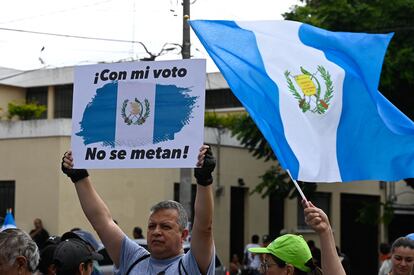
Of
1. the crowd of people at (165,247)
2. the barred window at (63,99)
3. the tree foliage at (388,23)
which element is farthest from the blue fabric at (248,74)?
the barred window at (63,99)

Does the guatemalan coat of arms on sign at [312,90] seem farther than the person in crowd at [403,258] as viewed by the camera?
No

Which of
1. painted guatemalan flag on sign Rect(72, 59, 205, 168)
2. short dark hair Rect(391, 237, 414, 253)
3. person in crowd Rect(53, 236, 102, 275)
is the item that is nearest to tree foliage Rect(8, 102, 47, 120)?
short dark hair Rect(391, 237, 414, 253)

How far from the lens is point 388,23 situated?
25.1 m

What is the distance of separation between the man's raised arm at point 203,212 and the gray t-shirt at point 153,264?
5cm

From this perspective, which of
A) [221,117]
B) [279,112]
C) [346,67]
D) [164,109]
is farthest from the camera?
[221,117]

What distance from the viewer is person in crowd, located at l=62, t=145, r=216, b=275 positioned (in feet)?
18.9

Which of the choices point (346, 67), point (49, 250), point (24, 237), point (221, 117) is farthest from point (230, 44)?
point (221, 117)

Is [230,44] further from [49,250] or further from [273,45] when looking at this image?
[49,250]

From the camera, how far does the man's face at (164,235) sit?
598 centimetres

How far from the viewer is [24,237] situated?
17.9 ft

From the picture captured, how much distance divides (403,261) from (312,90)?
1555mm

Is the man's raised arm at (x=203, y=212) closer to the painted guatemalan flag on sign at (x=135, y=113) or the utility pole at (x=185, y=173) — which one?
the painted guatemalan flag on sign at (x=135, y=113)

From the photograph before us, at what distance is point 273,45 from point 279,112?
0.66 m

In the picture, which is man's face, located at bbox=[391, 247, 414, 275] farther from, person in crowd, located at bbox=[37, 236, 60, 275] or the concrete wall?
the concrete wall
